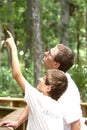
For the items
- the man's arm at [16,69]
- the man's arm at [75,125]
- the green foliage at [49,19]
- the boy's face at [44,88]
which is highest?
the man's arm at [16,69]

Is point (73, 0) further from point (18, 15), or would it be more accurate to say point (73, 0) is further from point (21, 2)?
point (18, 15)

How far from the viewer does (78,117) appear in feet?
10.0

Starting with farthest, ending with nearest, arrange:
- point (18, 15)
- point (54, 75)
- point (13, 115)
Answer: point (18, 15), point (13, 115), point (54, 75)

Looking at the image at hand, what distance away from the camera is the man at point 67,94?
3.03 metres

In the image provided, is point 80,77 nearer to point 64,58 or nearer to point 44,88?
point 64,58

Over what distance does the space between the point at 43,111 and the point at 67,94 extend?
402 mm

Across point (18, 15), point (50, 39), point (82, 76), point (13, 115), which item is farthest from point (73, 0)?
point (13, 115)

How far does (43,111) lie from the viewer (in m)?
2.75

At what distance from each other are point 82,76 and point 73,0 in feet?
27.6

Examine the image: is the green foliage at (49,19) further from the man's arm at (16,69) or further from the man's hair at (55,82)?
the man's hair at (55,82)

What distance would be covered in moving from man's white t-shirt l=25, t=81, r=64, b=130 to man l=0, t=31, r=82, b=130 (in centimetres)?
24

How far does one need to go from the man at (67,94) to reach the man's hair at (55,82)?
8.6 inches

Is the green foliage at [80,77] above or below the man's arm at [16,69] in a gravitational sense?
below

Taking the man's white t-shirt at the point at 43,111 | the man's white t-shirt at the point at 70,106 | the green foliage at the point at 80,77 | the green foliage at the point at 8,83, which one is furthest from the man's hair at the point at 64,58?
the green foliage at the point at 8,83
